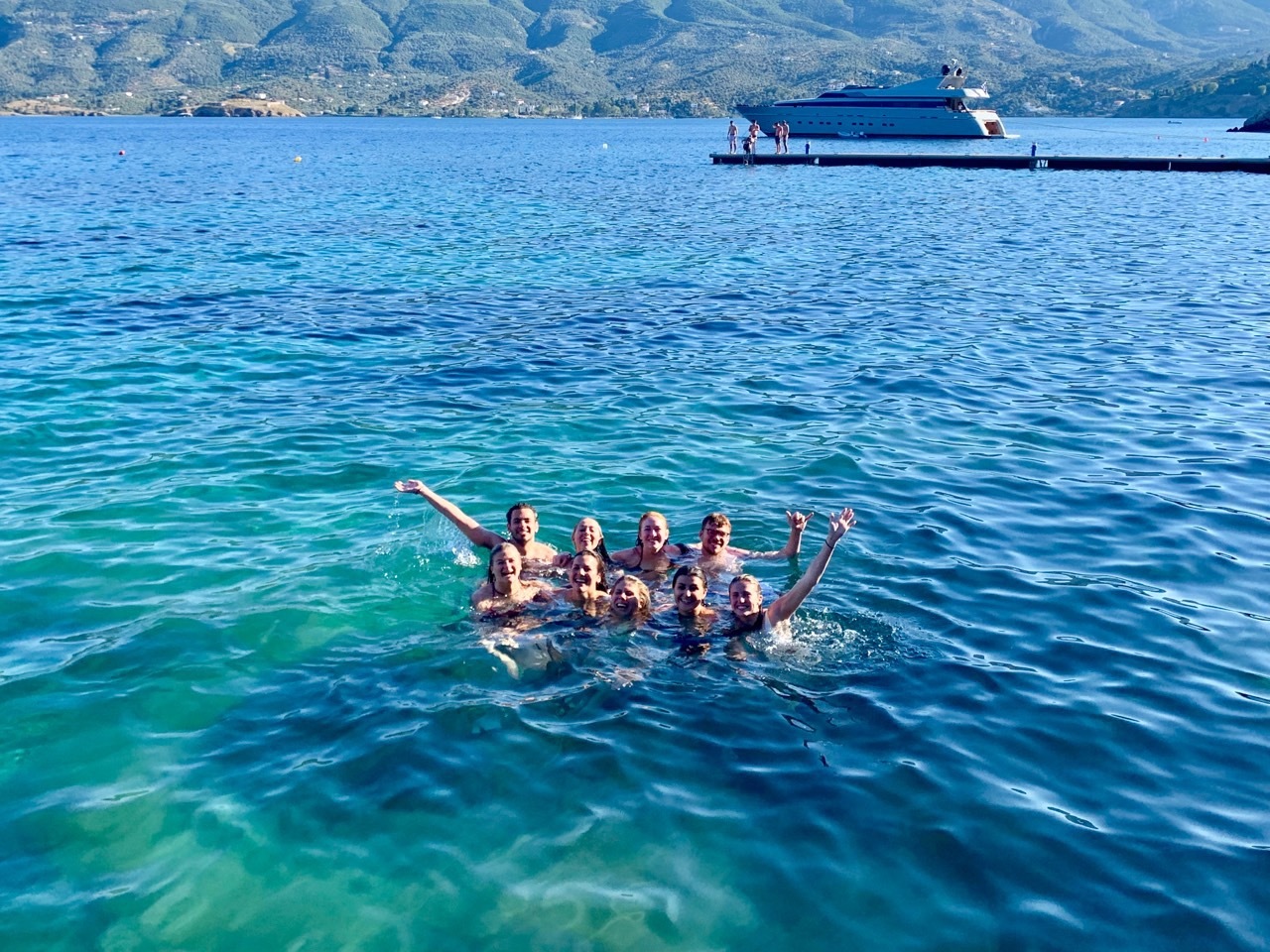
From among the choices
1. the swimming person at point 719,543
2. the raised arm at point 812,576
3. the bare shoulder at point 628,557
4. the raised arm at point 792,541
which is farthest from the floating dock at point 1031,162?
the raised arm at point 812,576

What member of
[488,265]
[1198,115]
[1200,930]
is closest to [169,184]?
[488,265]

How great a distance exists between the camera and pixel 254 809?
24.0 ft

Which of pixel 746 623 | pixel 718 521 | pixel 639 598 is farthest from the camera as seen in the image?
pixel 718 521

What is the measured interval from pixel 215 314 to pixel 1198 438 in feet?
61.1

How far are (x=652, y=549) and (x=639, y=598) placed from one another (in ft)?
2.94

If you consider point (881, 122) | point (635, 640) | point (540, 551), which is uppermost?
point (881, 122)

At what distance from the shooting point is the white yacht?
98.1 meters

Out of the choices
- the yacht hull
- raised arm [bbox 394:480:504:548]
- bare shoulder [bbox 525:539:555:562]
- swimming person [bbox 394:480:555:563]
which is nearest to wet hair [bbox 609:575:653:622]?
swimming person [bbox 394:480:555:563]

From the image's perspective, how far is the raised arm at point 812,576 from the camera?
8484 mm

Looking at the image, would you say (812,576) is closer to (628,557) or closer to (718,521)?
(718,521)

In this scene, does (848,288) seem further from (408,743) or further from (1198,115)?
(1198,115)

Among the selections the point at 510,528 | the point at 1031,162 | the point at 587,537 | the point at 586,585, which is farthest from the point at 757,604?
the point at 1031,162

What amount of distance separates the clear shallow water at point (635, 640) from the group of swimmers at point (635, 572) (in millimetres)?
435

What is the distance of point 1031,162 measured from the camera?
63188 mm
